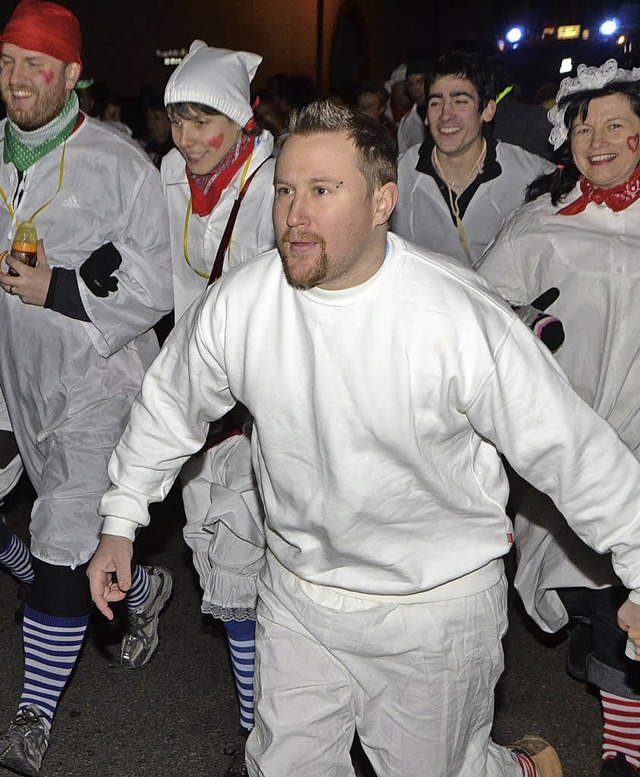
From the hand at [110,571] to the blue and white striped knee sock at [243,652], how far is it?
102 centimetres

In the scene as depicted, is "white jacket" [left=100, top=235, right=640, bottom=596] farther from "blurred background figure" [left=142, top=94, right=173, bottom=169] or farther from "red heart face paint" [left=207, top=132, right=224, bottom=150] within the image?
"blurred background figure" [left=142, top=94, right=173, bottom=169]

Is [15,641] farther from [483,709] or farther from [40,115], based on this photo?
[483,709]

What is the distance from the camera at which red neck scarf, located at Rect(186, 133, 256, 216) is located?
13.4ft

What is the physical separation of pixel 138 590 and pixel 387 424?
2.18m

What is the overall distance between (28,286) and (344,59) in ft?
76.0

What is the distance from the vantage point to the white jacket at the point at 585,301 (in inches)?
154

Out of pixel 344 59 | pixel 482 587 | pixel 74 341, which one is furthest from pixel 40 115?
pixel 344 59

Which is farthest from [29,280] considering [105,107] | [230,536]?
[105,107]

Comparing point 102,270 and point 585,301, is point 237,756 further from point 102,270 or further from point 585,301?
point 585,301

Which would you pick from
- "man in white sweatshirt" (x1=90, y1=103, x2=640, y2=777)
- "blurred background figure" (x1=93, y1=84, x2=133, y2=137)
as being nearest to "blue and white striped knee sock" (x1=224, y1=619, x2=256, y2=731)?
"man in white sweatshirt" (x1=90, y1=103, x2=640, y2=777)

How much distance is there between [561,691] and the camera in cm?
445

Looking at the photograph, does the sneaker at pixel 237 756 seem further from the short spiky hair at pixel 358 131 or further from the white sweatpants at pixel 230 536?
the short spiky hair at pixel 358 131

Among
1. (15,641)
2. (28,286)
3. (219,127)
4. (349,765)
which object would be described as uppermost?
(219,127)

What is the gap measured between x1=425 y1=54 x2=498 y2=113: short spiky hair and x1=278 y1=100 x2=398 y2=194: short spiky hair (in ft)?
8.46
